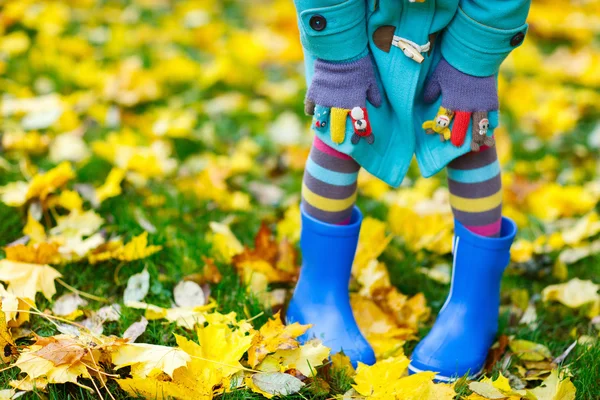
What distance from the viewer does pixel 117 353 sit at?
1.13 m

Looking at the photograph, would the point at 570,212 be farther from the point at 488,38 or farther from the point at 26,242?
the point at 26,242

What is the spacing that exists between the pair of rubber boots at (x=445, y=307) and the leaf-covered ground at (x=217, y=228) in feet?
0.21

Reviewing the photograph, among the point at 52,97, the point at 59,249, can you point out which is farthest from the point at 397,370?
the point at 52,97

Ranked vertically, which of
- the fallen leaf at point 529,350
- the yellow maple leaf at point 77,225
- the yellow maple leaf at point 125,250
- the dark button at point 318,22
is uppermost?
the dark button at point 318,22

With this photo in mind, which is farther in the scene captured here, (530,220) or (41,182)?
(530,220)

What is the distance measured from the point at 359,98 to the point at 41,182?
0.91m

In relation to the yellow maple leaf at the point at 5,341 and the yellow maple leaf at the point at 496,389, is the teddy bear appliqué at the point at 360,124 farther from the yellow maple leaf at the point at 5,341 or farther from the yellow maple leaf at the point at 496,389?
the yellow maple leaf at the point at 5,341

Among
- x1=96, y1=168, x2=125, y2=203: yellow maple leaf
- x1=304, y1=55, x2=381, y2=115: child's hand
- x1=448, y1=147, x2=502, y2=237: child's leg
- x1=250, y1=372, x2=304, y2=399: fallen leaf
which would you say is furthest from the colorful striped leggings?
x1=96, y1=168, x2=125, y2=203: yellow maple leaf

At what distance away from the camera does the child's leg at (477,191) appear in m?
1.26

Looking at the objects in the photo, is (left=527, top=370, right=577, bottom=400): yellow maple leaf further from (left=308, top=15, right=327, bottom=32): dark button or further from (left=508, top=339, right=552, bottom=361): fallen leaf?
(left=308, top=15, right=327, bottom=32): dark button

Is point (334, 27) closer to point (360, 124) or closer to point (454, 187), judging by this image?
point (360, 124)

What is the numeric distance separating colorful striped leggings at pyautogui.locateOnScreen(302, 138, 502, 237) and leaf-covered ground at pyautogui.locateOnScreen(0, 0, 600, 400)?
254mm

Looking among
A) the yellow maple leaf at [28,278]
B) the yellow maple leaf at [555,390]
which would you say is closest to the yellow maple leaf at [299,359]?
the yellow maple leaf at [555,390]

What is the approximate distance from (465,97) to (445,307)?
46cm
